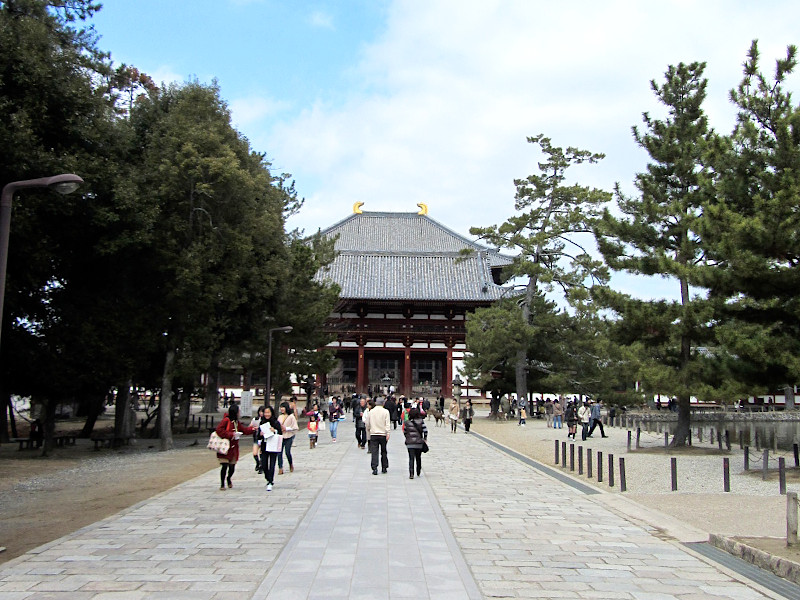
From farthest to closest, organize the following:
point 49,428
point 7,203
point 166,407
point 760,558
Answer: point 166,407, point 49,428, point 7,203, point 760,558

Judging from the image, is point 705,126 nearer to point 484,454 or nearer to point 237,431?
point 484,454

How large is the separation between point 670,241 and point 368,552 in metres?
15.9

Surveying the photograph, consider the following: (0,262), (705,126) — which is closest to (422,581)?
(0,262)

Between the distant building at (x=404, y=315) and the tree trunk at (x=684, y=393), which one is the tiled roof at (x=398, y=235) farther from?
the tree trunk at (x=684, y=393)

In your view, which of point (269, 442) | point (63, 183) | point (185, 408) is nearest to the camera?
point (63, 183)

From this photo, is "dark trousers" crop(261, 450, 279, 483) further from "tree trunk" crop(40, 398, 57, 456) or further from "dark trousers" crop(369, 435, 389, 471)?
"tree trunk" crop(40, 398, 57, 456)

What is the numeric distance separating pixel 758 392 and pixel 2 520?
14751mm

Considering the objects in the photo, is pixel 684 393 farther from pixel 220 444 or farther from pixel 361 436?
pixel 220 444

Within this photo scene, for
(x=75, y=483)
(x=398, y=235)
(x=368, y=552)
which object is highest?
(x=398, y=235)

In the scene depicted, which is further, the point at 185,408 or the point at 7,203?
the point at 185,408

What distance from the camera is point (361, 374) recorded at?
4428 cm

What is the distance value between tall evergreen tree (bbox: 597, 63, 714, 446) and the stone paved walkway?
8.16 meters

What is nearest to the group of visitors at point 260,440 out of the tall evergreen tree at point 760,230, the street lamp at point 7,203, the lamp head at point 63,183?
the street lamp at point 7,203

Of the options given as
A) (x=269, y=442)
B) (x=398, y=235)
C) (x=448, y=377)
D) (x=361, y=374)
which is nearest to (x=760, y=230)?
(x=269, y=442)
